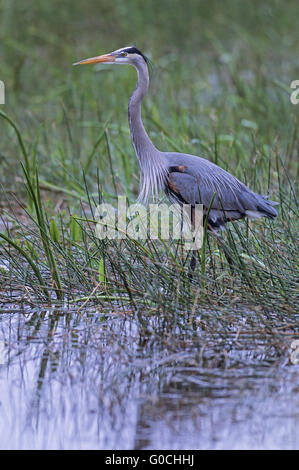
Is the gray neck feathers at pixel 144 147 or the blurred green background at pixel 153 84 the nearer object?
the gray neck feathers at pixel 144 147

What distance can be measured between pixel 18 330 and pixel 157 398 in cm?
106

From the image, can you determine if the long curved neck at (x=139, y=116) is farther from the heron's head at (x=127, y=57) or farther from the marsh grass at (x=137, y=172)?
the marsh grass at (x=137, y=172)

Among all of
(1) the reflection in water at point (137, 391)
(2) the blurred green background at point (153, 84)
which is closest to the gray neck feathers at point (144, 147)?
(2) the blurred green background at point (153, 84)

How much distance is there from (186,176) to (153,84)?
14.7ft

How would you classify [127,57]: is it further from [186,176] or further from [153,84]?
[153,84]

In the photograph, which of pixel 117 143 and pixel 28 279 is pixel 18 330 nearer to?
pixel 28 279

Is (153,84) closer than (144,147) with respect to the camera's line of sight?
No

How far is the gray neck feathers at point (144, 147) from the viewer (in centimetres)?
474

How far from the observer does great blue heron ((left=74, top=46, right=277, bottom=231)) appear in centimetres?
474

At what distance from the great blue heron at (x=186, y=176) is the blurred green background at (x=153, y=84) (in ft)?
1.62

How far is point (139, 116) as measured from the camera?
4.77m

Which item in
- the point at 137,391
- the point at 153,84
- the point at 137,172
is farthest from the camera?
the point at 153,84

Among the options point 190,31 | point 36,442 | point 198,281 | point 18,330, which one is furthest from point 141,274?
point 190,31

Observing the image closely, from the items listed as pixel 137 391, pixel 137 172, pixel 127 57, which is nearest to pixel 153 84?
pixel 137 172
